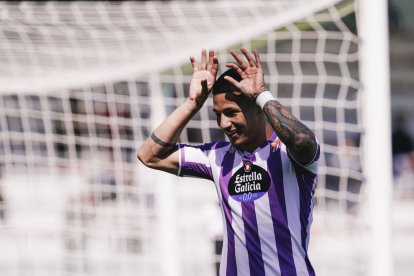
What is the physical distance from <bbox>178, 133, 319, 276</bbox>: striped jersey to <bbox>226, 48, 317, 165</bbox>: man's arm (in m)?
0.14

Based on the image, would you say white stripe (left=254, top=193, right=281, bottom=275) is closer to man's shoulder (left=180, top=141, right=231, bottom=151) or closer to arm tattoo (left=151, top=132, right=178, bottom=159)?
man's shoulder (left=180, top=141, right=231, bottom=151)

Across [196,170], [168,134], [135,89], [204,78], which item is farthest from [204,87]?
[135,89]

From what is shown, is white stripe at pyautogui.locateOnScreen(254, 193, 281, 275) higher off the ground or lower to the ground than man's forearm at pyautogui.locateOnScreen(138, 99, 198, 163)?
lower

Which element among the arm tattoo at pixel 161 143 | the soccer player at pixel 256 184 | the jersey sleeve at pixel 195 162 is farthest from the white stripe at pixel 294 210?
the arm tattoo at pixel 161 143

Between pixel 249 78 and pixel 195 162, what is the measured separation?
503 mm

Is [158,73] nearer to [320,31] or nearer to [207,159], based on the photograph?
[320,31]

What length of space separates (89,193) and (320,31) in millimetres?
4293

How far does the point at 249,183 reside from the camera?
310 centimetres

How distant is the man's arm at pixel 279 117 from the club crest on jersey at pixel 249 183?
199 millimetres

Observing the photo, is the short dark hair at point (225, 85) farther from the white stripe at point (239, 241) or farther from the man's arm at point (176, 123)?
the white stripe at point (239, 241)

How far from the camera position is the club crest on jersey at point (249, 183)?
10.1ft

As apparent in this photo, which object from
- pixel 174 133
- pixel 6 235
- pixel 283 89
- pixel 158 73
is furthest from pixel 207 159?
pixel 283 89

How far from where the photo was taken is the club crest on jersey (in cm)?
307

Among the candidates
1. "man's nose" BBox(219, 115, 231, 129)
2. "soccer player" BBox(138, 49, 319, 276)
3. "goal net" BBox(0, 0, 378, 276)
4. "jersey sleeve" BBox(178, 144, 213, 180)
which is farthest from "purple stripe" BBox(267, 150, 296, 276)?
"goal net" BBox(0, 0, 378, 276)
